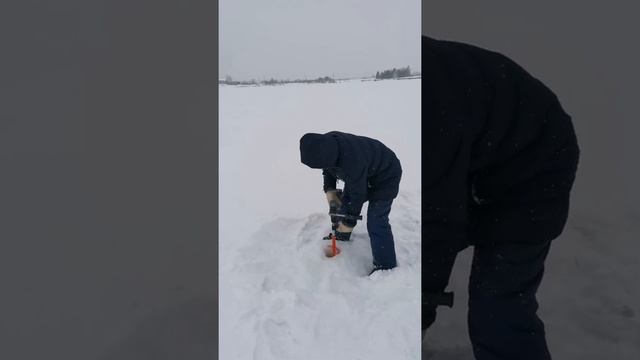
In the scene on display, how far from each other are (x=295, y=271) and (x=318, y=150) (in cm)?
43

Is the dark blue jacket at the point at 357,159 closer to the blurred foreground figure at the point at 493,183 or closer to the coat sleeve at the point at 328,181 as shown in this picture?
the coat sleeve at the point at 328,181

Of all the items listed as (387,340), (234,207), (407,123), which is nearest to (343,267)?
(387,340)

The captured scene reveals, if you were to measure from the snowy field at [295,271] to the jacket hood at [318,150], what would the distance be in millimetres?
19

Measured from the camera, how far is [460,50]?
842 millimetres

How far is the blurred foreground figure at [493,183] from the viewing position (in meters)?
0.80

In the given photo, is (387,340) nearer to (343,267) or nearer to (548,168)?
(343,267)

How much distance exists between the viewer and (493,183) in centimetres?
94

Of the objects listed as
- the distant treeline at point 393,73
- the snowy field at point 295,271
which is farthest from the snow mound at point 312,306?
the distant treeline at point 393,73

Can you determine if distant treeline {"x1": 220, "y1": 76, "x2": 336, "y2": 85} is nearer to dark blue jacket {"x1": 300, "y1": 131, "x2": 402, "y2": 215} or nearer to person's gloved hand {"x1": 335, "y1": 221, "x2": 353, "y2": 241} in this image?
dark blue jacket {"x1": 300, "y1": 131, "x2": 402, "y2": 215}

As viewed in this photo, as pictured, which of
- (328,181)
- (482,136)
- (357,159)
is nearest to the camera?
(482,136)

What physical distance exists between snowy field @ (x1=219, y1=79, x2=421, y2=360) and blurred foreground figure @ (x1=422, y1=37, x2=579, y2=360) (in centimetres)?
15

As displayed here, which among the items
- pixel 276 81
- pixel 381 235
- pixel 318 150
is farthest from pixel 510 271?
pixel 276 81

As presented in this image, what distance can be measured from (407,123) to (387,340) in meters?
0.65

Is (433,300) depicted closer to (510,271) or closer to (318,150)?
(510,271)
